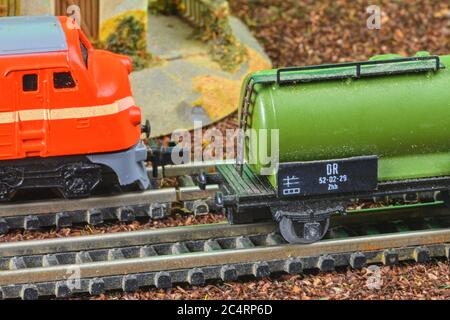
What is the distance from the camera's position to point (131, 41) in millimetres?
18094

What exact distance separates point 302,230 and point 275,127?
153 centimetres

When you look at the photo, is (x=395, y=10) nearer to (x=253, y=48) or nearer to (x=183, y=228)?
(x=253, y=48)

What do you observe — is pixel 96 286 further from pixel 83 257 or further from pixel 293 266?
pixel 293 266

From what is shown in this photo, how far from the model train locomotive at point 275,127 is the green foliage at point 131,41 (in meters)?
3.48

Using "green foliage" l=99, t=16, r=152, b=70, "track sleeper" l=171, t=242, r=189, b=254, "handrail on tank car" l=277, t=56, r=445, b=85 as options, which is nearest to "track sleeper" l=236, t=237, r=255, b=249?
"track sleeper" l=171, t=242, r=189, b=254

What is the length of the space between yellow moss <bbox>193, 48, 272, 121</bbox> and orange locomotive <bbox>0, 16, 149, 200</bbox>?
10.5 feet

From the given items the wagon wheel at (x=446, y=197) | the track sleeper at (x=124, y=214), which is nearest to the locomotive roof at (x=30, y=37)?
the track sleeper at (x=124, y=214)

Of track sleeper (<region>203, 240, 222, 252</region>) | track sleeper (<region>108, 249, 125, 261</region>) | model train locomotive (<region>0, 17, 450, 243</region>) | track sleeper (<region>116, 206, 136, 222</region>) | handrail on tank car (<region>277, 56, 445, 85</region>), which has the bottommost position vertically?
track sleeper (<region>108, 249, 125, 261</region>)

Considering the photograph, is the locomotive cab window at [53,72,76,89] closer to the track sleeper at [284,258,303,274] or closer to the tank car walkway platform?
Result: the tank car walkway platform

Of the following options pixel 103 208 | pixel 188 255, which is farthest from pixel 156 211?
pixel 188 255

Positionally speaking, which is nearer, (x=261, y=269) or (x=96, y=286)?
(x=96, y=286)

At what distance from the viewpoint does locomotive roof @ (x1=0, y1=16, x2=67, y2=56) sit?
44.8 feet

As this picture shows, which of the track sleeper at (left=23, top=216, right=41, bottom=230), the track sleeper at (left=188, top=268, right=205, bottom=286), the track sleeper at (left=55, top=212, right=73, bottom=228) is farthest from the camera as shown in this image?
the track sleeper at (left=55, top=212, right=73, bottom=228)

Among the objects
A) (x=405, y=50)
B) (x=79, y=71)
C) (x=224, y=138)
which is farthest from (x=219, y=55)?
(x=79, y=71)
